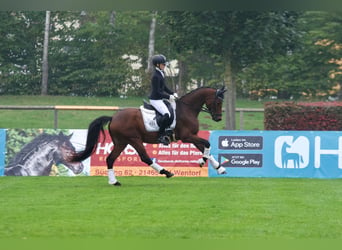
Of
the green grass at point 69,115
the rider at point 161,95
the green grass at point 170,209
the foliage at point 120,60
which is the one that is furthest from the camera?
the foliage at point 120,60

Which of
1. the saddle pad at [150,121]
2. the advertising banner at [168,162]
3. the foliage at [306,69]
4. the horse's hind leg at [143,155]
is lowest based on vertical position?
the advertising banner at [168,162]

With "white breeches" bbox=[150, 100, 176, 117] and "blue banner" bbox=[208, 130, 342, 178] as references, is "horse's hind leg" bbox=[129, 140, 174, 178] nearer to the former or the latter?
"white breeches" bbox=[150, 100, 176, 117]

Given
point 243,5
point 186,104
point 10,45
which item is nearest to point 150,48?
point 10,45

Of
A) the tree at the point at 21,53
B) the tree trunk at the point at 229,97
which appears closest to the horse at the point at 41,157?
the tree trunk at the point at 229,97

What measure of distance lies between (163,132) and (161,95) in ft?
2.87

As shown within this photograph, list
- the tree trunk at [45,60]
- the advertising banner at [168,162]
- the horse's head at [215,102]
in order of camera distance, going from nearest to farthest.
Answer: the horse's head at [215,102] < the advertising banner at [168,162] < the tree trunk at [45,60]

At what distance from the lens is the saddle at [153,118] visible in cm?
1405

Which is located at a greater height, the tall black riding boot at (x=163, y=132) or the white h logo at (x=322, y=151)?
the tall black riding boot at (x=163, y=132)

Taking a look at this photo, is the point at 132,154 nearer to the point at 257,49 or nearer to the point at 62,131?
the point at 62,131

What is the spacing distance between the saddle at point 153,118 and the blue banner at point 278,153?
2942 millimetres

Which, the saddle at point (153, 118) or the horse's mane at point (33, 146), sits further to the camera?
the horse's mane at point (33, 146)

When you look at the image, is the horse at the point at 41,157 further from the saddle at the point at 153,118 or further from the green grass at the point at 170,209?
the saddle at the point at 153,118

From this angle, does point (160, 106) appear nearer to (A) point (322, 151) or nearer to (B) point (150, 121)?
(B) point (150, 121)

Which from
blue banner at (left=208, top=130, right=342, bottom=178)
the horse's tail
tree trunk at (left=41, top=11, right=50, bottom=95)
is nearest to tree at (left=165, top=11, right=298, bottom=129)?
blue banner at (left=208, top=130, right=342, bottom=178)
